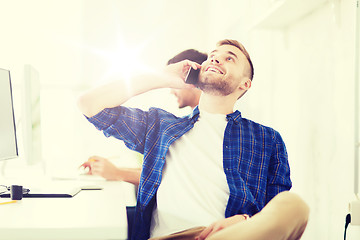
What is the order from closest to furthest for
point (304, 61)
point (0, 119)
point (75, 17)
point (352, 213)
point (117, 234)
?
point (117, 234), point (352, 213), point (0, 119), point (304, 61), point (75, 17)

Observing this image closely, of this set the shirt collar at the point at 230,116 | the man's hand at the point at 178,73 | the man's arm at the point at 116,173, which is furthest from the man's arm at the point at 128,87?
the man's arm at the point at 116,173

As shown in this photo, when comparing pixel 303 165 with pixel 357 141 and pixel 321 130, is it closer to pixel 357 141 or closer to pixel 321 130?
pixel 321 130

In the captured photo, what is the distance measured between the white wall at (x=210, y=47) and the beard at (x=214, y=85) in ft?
0.46

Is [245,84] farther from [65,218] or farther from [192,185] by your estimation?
[65,218]

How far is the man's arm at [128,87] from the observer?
1184 millimetres

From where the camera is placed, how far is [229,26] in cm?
184

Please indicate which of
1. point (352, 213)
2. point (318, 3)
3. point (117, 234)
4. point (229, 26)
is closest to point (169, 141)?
point (117, 234)

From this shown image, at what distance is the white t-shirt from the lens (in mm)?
1188

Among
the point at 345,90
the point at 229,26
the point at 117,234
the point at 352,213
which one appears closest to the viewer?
the point at 117,234

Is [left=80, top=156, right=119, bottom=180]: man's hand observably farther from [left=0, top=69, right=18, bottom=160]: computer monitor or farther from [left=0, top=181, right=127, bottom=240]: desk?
[left=0, top=181, right=127, bottom=240]: desk

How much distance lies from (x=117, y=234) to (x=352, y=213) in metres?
0.69

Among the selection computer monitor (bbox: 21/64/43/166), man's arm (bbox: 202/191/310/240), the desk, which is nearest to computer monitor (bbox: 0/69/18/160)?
computer monitor (bbox: 21/64/43/166)

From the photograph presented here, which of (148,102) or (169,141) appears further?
(148,102)

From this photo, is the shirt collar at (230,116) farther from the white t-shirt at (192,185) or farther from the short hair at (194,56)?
the short hair at (194,56)
